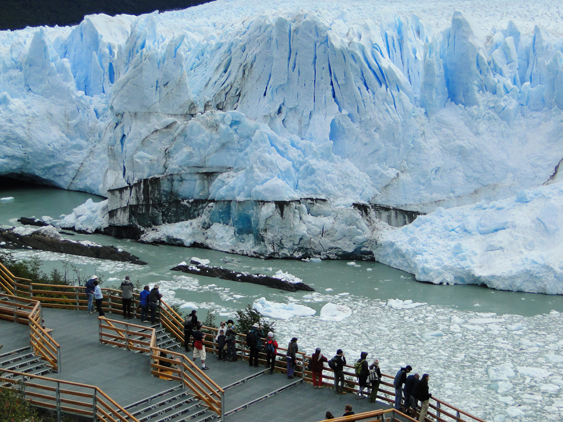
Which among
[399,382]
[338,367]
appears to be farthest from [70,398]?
[399,382]

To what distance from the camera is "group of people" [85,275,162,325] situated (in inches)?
371

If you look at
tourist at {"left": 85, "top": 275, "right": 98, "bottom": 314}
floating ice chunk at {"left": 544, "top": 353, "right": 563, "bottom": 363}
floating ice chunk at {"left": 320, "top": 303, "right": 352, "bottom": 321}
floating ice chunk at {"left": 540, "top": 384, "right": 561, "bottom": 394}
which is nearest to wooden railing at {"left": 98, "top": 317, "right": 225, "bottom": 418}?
tourist at {"left": 85, "top": 275, "right": 98, "bottom": 314}

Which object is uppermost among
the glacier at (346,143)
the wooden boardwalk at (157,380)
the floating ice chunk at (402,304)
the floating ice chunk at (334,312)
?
the glacier at (346,143)

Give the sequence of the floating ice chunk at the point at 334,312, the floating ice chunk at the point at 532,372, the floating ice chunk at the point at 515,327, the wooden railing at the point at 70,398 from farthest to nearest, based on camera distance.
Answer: the floating ice chunk at the point at 334,312 → the floating ice chunk at the point at 515,327 → the floating ice chunk at the point at 532,372 → the wooden railing at the point at 70,398

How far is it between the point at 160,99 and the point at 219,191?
478 cm

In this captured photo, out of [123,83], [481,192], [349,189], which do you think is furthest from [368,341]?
[123,83]

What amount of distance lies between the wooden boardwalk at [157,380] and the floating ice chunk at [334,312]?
5.12 meters

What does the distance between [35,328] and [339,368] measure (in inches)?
148

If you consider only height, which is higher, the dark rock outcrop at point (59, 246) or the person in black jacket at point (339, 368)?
the person in black jacket at point (339, 368)

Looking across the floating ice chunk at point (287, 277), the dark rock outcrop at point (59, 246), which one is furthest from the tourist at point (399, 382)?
the dark rock outcrop at point (59, 246)

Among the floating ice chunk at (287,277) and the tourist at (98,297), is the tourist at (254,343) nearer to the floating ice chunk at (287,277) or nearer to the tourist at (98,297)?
the tourist at (98,297)

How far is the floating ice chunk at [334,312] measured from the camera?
13953 mm

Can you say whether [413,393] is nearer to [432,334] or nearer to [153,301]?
[153,301]

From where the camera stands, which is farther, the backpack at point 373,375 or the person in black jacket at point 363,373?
the person in black jacket at point 363,373
